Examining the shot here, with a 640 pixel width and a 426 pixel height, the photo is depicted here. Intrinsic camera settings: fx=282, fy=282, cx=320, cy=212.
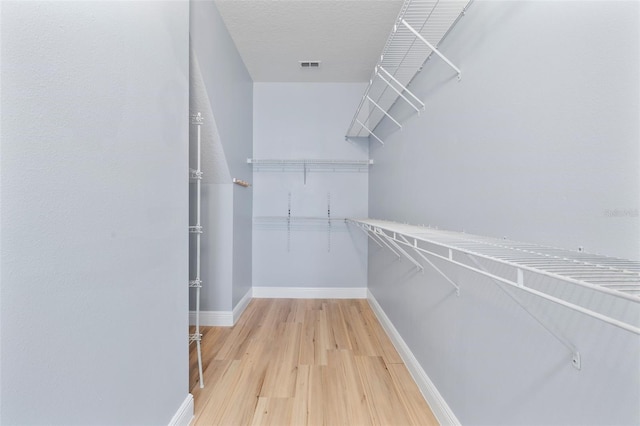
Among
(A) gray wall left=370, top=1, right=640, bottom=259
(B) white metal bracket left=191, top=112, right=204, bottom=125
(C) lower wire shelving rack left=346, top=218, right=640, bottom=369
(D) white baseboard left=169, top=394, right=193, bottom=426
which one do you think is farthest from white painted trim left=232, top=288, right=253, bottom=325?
(C) lower wire shelving rack left=346, top=218, right=640, bottom=369

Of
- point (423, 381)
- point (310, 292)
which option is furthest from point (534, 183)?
point (310, 292)

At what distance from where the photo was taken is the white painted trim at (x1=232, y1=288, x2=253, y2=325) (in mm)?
2618

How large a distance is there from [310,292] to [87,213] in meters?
2.75

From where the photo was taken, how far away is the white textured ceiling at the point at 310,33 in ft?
6.56

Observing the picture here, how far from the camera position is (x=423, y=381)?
1.60m

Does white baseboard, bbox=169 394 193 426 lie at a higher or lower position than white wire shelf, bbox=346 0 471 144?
lower

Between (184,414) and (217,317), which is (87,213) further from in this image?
(217,317)

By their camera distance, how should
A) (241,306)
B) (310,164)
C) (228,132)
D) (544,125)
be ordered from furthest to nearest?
(310,164) < (241,306) < (228,132) < (544,125)

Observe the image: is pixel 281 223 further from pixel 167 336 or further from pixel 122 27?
pixel 122 27

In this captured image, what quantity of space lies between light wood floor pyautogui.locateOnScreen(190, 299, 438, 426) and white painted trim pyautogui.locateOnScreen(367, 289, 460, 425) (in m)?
0.04

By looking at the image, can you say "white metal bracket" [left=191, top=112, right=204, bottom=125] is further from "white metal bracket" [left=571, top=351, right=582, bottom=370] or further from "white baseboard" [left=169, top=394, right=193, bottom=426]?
"white metal bracket" [left=571, top=351, right=582, bottom=370]

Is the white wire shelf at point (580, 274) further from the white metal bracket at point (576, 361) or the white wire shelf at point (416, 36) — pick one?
the white wire shelf at point (416, 36)

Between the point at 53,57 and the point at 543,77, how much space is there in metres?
1.30

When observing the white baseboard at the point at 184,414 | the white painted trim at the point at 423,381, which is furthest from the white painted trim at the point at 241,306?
the white painted trim at the point at 423,381
